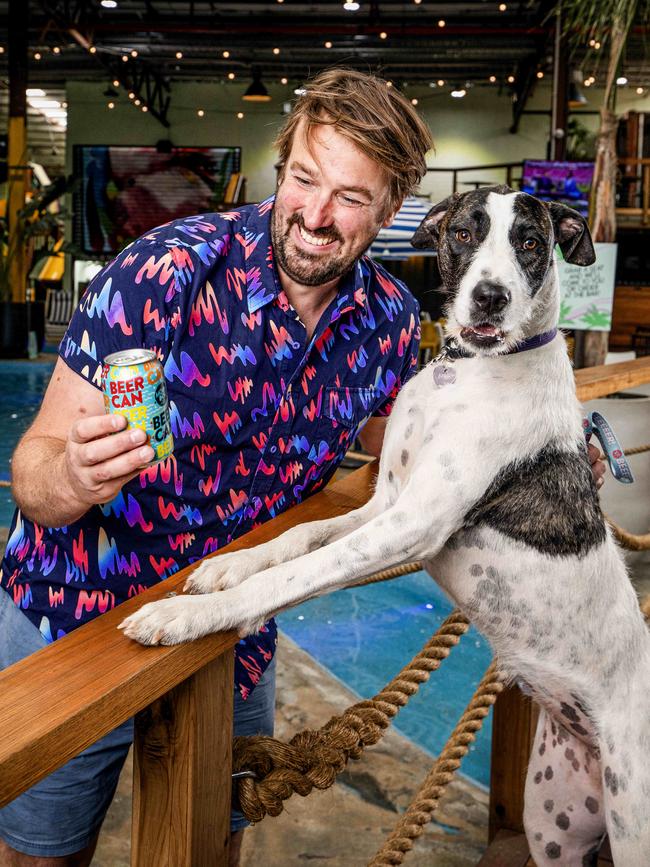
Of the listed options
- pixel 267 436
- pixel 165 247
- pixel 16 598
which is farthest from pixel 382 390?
pixel 16 598

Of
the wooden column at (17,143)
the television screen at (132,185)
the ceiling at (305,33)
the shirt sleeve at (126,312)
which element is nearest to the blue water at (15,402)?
the wooden column at (17,143)

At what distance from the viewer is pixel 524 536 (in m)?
1.62

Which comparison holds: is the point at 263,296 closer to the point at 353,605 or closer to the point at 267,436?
the point at 267,436

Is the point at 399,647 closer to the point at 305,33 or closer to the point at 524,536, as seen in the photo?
the point at 524,536

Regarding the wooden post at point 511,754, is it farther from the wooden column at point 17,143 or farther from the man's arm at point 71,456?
the wooden column at point 17,143

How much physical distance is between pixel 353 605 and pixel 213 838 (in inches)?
147

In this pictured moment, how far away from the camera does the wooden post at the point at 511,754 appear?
239 cm

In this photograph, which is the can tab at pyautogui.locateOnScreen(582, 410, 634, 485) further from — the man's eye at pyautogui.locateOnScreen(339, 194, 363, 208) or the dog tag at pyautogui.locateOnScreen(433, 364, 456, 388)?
the man's eye at pyautogui.locateOnScreen(339, 194, 363, 208)

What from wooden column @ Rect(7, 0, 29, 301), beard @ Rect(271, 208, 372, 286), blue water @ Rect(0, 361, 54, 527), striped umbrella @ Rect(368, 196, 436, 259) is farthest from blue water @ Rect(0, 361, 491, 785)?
wooden column @ Rect(7, 0, 29, 301)

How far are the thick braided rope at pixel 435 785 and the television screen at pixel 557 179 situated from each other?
6.26m

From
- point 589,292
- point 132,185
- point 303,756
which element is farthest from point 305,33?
point 303,756

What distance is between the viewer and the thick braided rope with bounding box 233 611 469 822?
4.68ft

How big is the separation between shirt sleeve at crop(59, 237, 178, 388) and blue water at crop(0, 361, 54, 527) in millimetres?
4486

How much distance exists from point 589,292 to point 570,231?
3.33 m
